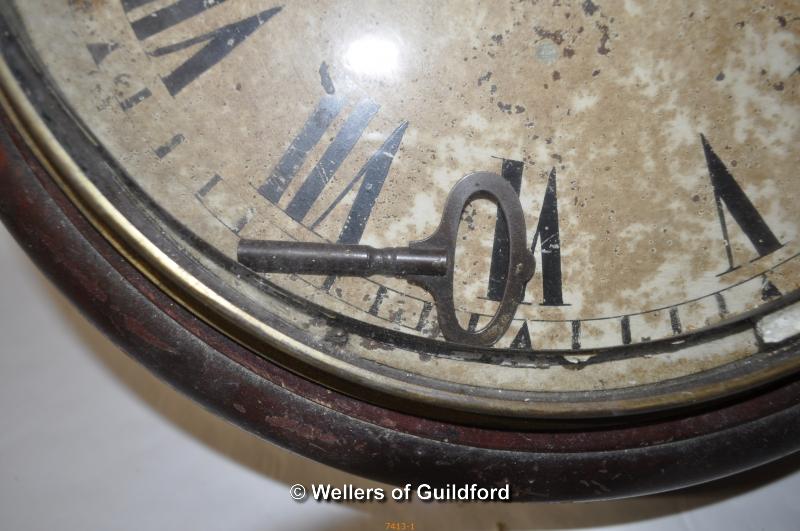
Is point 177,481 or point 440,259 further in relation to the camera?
point 177,481

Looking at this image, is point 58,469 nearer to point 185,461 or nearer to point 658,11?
point 185,461

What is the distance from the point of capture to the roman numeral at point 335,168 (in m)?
0.56

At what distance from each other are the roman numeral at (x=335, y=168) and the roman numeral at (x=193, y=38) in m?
0.08

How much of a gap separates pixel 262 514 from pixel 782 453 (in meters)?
0.59

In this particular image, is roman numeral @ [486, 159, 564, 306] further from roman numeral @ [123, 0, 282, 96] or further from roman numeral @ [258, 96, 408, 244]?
roman numeral @ [123, 0, 282, 96]

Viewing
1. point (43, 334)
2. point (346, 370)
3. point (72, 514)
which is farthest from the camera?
point (43, 334)

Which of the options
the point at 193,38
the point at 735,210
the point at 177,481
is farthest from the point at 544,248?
the point at 177,481

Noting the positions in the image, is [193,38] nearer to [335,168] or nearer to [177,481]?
[335,168]

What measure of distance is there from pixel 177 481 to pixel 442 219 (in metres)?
0.54

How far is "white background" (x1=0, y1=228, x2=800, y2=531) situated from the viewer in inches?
33.1

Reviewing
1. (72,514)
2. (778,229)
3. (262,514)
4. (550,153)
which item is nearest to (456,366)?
(550,153)

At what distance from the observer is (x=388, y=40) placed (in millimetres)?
552

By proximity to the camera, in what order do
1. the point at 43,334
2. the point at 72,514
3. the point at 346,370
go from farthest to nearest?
the point at 43,334 < the point at 72,514 < the point at 346,370

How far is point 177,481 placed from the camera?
0.87 metres
